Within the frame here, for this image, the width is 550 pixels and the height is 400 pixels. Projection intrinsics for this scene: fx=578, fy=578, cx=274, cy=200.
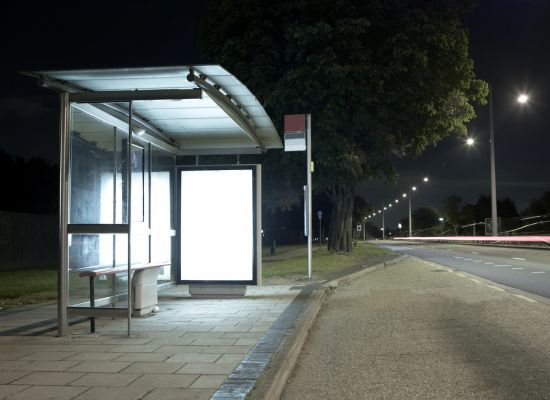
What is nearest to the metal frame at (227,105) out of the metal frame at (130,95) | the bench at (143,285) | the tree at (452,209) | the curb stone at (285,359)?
the metal frame at (130,95)

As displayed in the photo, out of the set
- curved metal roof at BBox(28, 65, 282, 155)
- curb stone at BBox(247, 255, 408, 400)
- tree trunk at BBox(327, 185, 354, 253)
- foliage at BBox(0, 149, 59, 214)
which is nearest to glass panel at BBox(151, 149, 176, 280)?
curved metal roof at BBox(28, 65, 282, 155)

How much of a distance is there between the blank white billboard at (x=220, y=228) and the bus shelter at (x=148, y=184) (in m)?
0.02

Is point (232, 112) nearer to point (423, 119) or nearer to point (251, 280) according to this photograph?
point (251, 280)

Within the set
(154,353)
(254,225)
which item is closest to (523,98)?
(254,225)

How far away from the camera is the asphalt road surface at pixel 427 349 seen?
5629 millimetres

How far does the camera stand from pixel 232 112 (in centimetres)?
962

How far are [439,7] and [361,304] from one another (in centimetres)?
1776

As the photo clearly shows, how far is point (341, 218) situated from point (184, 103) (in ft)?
A: 69.1

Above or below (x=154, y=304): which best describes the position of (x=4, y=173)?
above

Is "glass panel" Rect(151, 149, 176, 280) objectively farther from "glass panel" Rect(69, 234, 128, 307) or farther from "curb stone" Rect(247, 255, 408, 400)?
"curb stone" Rect(247, 255, 408, 400)

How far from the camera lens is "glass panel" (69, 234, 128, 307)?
8.59m

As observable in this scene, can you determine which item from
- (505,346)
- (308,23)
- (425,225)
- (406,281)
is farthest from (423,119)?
(425,225)

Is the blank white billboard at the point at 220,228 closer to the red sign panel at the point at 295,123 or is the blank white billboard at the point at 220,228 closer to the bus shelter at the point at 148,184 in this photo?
the bus shelter at the point at 148,184

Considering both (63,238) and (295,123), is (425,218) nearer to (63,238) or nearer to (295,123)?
(295,123)
